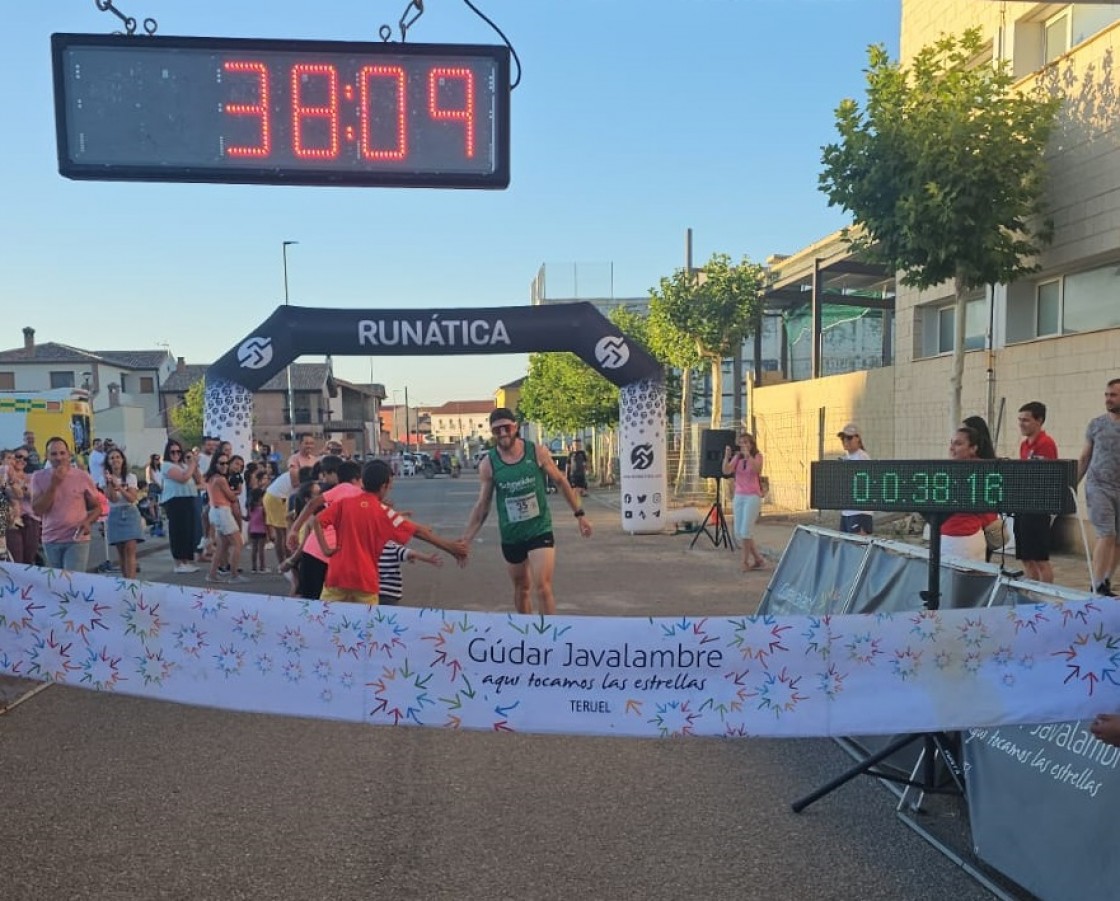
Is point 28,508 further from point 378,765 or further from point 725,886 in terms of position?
point 725,886

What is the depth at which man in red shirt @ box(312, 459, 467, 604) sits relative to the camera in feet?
18.1

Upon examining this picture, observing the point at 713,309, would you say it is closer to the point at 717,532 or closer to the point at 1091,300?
the point at 717,532

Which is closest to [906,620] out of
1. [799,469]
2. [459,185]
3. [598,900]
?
[598,900]

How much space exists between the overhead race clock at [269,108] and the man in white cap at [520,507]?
2.31m

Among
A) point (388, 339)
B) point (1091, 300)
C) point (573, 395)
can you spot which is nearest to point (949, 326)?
point (1091, 300)

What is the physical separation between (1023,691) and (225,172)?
5.02 meters

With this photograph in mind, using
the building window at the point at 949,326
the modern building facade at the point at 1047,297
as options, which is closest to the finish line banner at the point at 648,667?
the modern building facade at the point at 1047,297

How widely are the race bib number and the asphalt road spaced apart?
2.12 m

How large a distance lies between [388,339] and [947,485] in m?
11.8

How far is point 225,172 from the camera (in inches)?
211

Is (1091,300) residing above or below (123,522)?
above

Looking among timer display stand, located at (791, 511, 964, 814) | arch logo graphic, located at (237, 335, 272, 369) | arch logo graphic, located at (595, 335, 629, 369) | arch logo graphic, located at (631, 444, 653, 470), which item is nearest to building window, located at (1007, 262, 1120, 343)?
arch logo graphic, located at (595, 335, 629, 369)

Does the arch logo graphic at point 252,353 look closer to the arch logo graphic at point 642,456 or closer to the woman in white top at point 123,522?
the woman in white top at point 123,522

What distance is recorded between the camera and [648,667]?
3295mm
